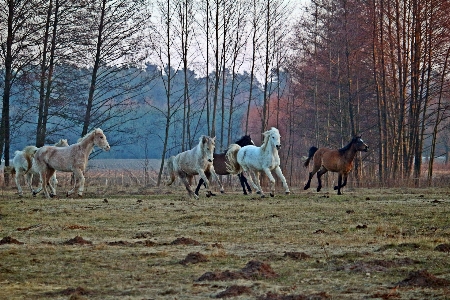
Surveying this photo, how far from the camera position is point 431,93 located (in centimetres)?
3706

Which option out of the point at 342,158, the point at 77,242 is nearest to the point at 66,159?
the point at 342,158

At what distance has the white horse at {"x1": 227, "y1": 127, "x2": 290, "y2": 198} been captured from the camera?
25250mm

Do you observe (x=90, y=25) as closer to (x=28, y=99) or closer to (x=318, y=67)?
(x=28, y=99)

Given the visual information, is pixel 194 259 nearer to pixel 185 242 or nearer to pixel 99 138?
pixel 185 242

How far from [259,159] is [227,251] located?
13982mm

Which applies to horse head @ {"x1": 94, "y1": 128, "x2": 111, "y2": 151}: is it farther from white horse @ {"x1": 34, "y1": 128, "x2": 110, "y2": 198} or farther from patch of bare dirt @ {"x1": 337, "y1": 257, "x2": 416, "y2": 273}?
patch of bare dirt @ {"x1": 337, "y1": 257, "x2": 416, "y2": 273}

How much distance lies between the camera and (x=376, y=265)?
10008 mm

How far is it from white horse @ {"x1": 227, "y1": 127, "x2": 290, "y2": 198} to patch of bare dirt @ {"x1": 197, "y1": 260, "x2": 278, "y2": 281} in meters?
14.3

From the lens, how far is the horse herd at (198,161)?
24.7 metres

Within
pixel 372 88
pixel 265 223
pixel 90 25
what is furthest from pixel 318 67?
pixel 265 223

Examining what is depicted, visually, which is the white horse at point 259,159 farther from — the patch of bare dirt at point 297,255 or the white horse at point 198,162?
the patch of bare dirt at point 297,255

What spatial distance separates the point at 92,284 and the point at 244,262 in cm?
225

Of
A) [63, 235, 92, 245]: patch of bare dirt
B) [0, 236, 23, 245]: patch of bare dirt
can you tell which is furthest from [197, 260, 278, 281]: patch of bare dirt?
[0, 236, 23, 245]: patch of bare dirt

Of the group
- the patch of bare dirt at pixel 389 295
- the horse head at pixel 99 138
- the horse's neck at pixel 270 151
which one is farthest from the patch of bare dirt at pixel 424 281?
the horse head at pixel 99 138
